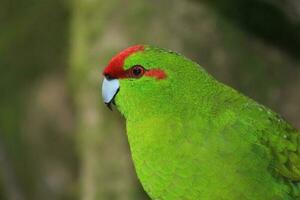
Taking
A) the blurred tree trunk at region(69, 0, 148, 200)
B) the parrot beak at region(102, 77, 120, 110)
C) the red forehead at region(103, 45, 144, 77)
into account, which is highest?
the red forehead at region(103, 45, 144, 77)

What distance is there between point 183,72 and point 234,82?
98.1 inches

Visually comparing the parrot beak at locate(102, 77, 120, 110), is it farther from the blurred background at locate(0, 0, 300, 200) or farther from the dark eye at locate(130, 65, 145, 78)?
the blurred background at locate(0, 0, 300, 200)

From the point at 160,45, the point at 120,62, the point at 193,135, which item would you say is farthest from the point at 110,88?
the point at 160,45

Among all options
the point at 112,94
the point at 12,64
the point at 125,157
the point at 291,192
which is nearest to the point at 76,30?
the point at 125,157

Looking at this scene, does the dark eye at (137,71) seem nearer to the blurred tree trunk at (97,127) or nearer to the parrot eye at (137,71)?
the parrot eye at (137,71)

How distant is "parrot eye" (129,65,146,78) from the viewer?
2.79 meters

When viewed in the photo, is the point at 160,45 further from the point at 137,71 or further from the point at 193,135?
the point at 193,135

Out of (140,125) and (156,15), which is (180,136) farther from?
(156,15)

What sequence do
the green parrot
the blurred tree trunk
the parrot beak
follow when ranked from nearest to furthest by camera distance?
the green parrot < the parrot beak < the blurred tree trunk

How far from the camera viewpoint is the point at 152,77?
2789mm

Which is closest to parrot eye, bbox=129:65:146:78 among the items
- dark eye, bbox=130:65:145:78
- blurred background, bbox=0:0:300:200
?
dark eye, bbox=130:65:145:78

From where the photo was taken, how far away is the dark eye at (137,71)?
110 inches

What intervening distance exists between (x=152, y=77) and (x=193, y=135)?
0.30 metres

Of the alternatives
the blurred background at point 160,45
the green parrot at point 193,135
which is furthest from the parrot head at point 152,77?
the blurred background at point 160,45
